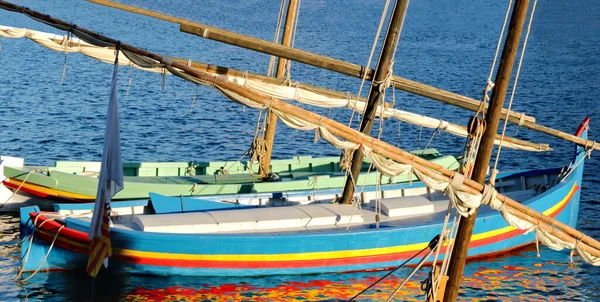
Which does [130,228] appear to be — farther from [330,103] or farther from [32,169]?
[330,103]

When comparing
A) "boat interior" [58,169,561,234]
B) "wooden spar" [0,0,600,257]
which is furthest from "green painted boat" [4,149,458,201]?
"wooden spar" [0,0,600,257]

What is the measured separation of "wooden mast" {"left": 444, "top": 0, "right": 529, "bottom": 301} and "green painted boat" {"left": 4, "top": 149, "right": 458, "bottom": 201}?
11300 millimetres

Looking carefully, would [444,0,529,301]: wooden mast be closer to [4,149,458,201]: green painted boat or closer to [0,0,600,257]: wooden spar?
[0,0,600,257]: wooden spar

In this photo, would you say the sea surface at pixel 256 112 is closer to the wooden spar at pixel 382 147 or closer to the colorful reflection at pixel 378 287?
the colorful reflection at pixel 378 287

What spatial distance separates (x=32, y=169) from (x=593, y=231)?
23055mm

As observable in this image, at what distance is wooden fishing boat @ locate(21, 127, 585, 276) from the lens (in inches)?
1110

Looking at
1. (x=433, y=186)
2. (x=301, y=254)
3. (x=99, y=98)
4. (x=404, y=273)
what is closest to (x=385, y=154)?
(x=433, y=186)

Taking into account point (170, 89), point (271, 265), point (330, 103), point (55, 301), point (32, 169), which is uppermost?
point (170, 89)

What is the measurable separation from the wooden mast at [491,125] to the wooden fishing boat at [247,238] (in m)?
9.81

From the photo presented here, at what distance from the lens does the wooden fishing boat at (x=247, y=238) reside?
92.5 feet

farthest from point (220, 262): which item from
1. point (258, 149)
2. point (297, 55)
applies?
point (258, 149)

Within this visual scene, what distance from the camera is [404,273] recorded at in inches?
1225

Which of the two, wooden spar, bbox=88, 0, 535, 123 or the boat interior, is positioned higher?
wooden spar, bbox=88, 0, 535, 123

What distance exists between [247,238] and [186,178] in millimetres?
7435
